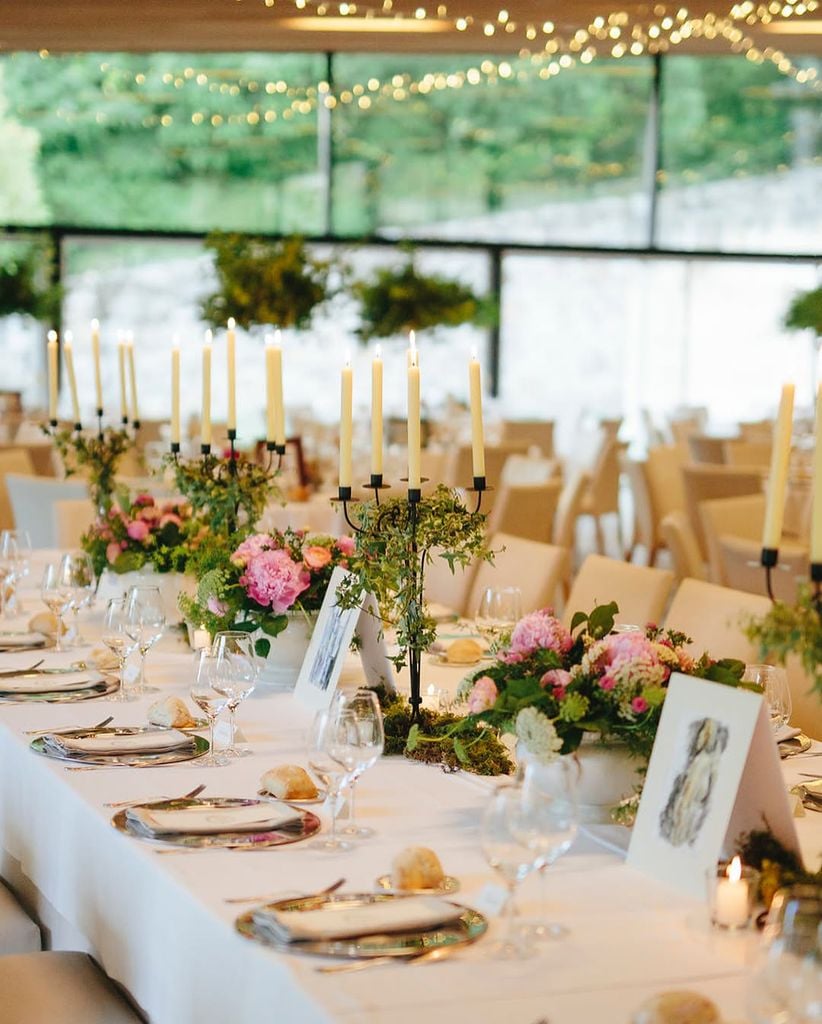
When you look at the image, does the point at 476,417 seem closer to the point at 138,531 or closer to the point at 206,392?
the point at 206,392

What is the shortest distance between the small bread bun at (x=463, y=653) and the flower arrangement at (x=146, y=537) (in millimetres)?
668

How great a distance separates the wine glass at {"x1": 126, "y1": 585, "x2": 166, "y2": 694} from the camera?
2.90 metres

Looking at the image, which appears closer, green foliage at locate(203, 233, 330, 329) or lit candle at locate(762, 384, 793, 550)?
lit candle at locate(762, 384, 793, 550)

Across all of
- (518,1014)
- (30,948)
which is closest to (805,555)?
(30,948)

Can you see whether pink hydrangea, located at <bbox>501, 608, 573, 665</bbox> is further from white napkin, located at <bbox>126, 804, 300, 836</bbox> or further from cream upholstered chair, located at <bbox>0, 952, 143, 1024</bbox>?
cream upholstered chair, located at <bbox>0, 952, 143, 1024</bbox>

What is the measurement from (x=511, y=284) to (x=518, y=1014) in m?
13.4

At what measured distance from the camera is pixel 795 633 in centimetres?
172

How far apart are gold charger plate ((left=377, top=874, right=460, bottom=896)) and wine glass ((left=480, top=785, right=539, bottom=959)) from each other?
0.17 metres

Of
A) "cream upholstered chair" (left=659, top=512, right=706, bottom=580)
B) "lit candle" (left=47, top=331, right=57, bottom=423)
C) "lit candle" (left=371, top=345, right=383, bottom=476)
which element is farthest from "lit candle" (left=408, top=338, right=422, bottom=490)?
"cream upholstered chair" (left=659, top=512, right=706, bottom=580)

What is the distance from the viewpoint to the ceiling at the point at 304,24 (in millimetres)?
8977

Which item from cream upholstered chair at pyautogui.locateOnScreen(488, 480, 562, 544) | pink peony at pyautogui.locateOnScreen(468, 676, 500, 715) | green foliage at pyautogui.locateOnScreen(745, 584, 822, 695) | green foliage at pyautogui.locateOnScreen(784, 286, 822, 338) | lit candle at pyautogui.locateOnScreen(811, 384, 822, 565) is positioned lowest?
cream upholstered chair at pyautogui.locateOnScreen(488, 480, 562, 544)

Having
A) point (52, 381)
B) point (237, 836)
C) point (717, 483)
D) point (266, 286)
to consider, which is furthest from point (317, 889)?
point (266, 286)

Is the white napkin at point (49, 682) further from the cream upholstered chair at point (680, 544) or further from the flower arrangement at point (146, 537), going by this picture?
the cream upholstered chair at point (680, 544)

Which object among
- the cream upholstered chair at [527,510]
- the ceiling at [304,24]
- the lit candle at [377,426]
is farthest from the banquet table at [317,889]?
the ceiling at [304,24]
